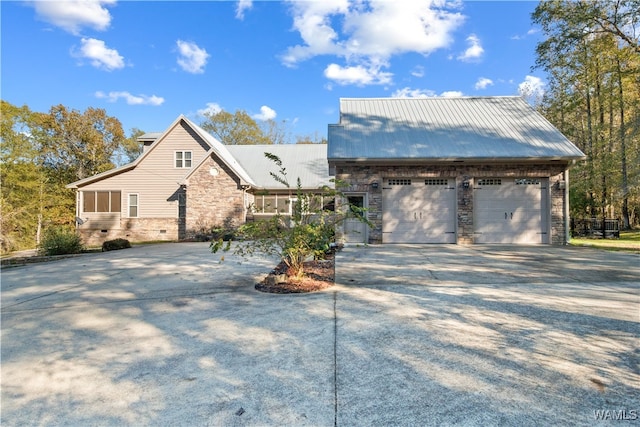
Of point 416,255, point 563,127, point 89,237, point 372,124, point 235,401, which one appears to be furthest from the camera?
point 563,127

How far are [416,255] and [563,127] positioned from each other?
75.5 feet

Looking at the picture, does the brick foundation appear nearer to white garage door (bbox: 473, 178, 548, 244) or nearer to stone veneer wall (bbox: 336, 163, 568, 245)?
stone veneer wall (bbox: 336, 163, 568, 245)

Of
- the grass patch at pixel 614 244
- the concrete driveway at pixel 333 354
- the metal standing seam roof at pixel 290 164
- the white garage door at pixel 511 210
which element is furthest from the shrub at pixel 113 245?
the grass patch at pixel 614 244

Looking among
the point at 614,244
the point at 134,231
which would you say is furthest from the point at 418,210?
the point at 134,231

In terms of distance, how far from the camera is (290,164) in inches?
843

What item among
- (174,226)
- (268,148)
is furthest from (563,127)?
(174,226)

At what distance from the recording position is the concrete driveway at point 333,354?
219 cm

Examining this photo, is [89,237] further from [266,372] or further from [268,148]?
[266,372]

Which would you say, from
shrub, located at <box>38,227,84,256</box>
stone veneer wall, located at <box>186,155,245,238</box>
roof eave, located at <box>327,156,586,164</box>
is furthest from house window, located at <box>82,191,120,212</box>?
roof eave, located at <box>327,156,586,164</box>

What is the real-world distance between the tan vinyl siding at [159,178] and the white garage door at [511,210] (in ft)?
51.4

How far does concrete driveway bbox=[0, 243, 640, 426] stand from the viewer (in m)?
2.19

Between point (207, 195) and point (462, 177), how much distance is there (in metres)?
12.7

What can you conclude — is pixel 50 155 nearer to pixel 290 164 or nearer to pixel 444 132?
pixel 290 164

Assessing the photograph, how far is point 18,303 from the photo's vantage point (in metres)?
5.35
